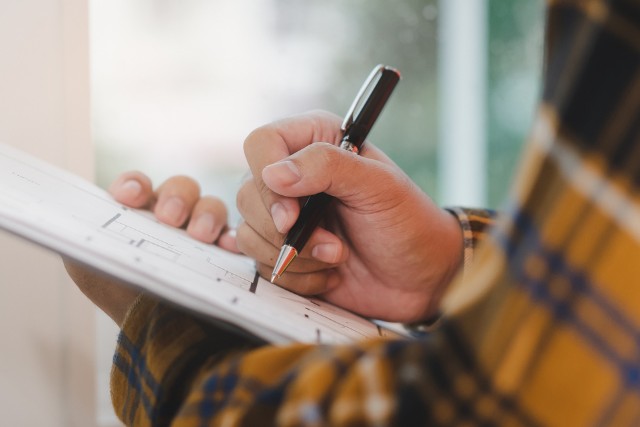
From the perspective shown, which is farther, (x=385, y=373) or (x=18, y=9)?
(x=18, y=9)

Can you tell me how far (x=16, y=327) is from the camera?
2.13 ft

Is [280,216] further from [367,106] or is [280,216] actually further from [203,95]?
[203,95]

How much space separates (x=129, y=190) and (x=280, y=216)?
18cm

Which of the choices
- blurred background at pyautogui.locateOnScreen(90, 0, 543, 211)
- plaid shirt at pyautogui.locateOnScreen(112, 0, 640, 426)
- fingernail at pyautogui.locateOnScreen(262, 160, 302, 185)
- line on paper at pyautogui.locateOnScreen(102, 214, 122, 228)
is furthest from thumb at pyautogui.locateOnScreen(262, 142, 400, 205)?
blurred background at pyautogui.locateOnScreen(90, 0, 543, 211)

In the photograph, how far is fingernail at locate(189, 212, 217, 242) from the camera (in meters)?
0.62

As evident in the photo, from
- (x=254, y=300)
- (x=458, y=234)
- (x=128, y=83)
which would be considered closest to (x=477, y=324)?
(x=254, y=300)

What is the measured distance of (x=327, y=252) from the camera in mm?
550

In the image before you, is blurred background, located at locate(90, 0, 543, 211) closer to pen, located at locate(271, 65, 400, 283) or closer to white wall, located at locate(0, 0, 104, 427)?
white wall, located at locate(0, 0, 104, 427)

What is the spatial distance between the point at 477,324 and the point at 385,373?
0.04 m

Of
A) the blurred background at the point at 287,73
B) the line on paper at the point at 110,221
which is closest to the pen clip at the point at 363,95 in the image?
the line on paper at the point at 110,221

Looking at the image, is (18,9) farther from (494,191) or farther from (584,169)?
(494,191)

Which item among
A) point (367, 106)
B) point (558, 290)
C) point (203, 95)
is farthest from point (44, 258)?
point (558, 290)

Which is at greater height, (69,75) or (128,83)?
(69,75)

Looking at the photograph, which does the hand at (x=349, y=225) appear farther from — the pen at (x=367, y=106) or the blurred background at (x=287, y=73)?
the blurred background at (x=287, y=73)
